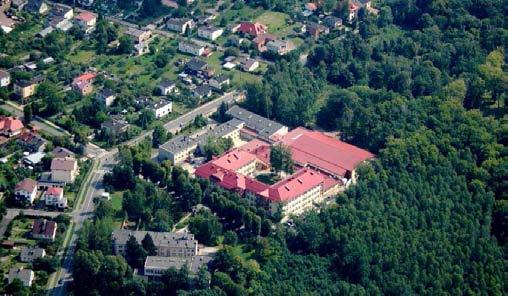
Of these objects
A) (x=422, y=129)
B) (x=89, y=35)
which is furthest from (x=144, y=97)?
(x=422, y=129)

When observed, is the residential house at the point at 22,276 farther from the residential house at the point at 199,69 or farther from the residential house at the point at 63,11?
the residential house at the point at 63,11

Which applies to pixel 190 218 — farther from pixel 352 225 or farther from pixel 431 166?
pixel 431 166

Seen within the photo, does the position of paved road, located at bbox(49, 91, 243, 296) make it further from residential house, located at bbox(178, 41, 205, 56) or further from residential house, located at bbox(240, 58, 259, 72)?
residential house, located at bbox(178, 41, 205, 56)

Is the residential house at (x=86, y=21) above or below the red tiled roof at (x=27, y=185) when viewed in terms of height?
below

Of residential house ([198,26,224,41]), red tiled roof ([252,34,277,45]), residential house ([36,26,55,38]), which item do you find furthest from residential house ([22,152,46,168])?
red tiled roof ([252,34,277,45])

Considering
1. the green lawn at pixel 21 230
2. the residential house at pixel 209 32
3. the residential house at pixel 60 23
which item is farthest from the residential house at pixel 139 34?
the green lawn at pixel 21 230
